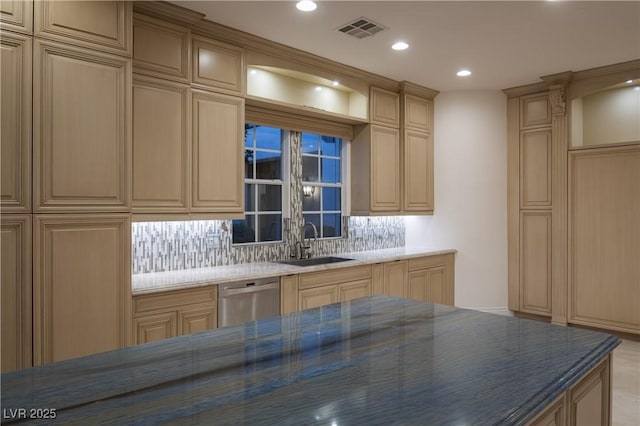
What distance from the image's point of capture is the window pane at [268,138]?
4.37 m

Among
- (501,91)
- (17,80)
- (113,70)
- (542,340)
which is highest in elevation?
(501,91)

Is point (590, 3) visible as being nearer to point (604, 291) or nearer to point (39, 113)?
point (604, 291)

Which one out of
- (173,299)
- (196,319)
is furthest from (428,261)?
(173,299)

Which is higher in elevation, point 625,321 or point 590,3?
point 590,3

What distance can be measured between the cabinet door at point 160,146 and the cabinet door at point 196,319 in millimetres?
747

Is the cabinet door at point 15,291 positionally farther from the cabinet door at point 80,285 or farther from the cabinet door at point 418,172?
the cabinet door at point 418,172

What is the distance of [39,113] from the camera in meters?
2.43

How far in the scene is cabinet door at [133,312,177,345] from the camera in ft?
9.49

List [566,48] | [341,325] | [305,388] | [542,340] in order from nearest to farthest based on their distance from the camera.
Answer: [305,388] < [542,340] < [341,325] < [566,48]

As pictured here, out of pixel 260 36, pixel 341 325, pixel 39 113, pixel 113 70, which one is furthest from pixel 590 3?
pixel 39 113

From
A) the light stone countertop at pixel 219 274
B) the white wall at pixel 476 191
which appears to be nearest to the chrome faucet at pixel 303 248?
the light stone countertop at pixel 219 274

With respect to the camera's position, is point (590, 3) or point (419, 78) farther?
point (419, 78)

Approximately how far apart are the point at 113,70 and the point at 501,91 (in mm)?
4426

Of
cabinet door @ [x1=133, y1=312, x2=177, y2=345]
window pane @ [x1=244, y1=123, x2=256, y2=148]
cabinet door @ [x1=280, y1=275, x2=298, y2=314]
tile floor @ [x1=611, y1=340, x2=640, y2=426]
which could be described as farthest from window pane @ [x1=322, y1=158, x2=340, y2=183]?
tile floor @ [x1=611, y1=340, x2=640, y2=426]
